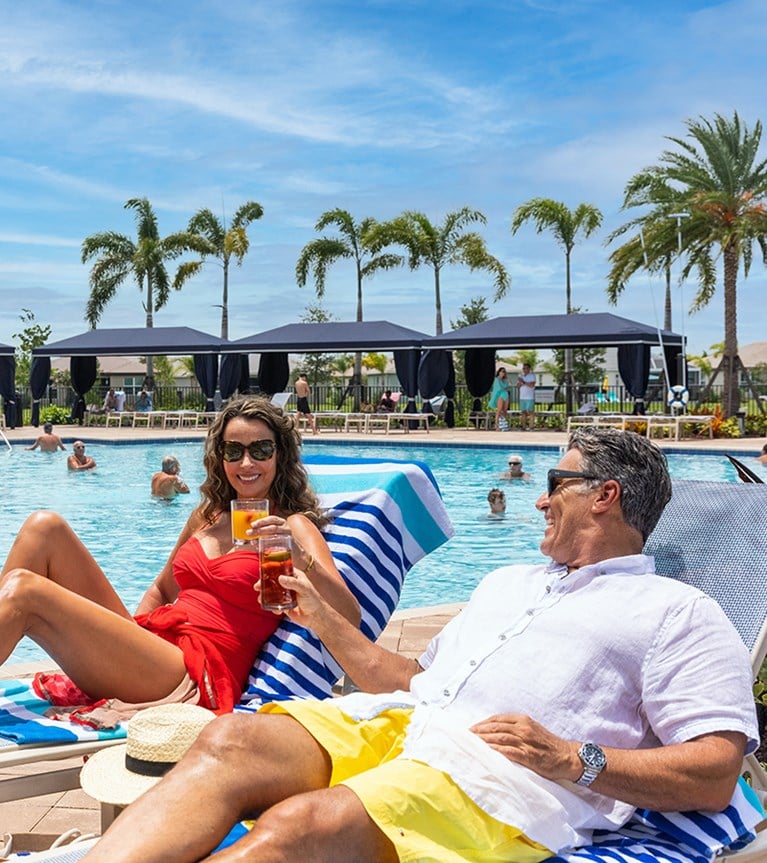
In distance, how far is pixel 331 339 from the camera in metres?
23.4

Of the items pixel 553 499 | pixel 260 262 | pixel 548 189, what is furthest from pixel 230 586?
pixel 260 262

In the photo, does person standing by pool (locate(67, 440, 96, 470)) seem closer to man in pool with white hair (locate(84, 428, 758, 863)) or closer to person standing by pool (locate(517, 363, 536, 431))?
person standing by pool (locate(517, 363, 536, 431))

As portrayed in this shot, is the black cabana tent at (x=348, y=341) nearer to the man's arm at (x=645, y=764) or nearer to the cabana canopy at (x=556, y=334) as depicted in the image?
the cabana canopy at (x=556, y=334)

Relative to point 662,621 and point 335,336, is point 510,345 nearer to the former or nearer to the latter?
point 335,336

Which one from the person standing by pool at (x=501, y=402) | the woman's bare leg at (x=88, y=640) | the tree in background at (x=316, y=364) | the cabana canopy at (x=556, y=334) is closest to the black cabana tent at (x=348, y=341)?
the cabana canopy at (x=556, y=334)

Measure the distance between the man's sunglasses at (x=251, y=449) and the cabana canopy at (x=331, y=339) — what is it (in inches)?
777

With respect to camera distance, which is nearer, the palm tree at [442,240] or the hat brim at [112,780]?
the hat brim at [112,780]

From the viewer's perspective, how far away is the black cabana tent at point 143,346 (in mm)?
24719

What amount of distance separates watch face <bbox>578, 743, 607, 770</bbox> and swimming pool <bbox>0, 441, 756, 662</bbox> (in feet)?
15.4

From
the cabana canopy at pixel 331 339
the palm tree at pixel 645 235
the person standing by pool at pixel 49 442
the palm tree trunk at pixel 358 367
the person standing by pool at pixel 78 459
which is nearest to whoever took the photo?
the person standing by pool at pixel 78 459

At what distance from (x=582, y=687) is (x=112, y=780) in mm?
983

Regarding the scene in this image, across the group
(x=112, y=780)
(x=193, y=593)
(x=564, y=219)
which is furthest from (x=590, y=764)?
(x=564, y=219)

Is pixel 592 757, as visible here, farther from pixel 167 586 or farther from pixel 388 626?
pixel 388 626

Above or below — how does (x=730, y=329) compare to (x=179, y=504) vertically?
above
